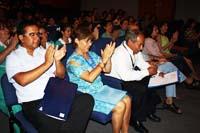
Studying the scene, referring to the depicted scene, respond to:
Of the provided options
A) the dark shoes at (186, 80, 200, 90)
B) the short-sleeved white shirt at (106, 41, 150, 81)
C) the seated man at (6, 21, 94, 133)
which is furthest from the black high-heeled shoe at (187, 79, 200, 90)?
the seated man at (6, 21, 94, 133)

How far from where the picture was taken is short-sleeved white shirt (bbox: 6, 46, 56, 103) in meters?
2.47

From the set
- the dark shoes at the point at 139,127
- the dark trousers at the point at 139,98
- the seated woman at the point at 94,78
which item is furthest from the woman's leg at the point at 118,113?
the dark shoes at the point at 139,127

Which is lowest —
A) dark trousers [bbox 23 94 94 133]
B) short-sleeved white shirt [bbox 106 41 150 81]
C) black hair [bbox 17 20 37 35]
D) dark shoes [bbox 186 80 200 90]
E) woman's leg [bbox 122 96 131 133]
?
dark shoes [bbox 186 80 200 90]

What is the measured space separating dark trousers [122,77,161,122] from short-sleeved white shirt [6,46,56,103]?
1.03 m

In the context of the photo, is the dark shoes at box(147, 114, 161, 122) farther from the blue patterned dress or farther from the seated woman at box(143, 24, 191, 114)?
the blue patterned dress

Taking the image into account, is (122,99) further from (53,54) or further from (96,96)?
(53,54)

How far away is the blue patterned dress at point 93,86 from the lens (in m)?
2.77

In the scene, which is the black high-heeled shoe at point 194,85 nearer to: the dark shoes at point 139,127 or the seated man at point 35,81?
the dark shoes at point 139,127

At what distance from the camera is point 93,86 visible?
2.95m

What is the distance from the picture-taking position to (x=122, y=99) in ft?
9.65

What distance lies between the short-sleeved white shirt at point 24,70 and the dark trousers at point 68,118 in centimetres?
8

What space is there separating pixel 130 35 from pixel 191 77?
235 cm

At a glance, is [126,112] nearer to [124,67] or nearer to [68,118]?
[124,67]

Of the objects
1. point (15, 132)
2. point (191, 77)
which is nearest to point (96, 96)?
point (15, 132)
